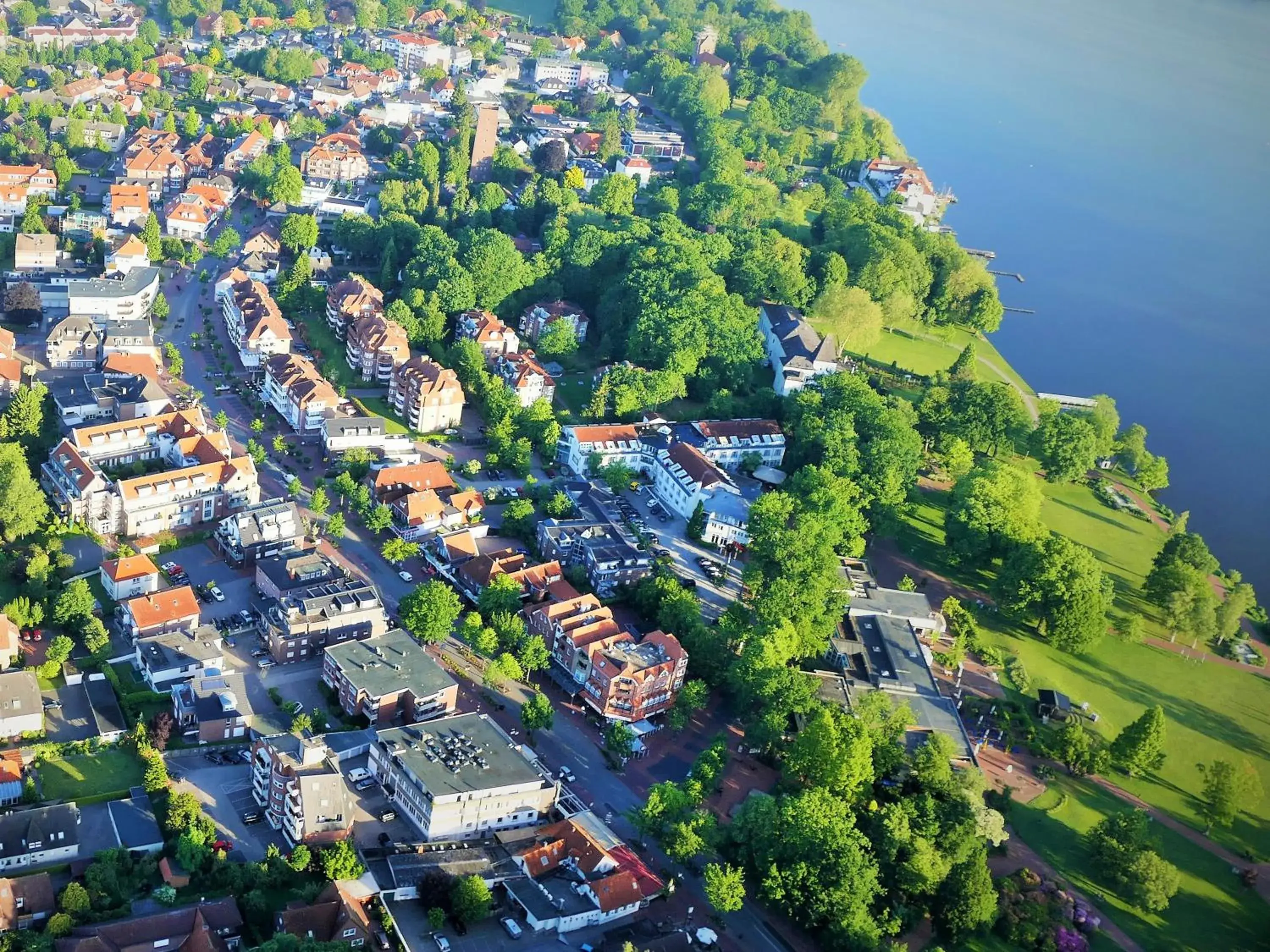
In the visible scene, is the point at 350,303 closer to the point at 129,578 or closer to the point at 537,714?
the point at 129,578

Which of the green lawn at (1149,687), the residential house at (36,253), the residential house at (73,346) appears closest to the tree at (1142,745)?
the green lawn at (1149,687)

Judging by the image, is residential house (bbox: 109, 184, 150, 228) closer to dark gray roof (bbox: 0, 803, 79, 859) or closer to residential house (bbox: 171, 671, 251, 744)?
residential house (bbox: 171, 671, 251, 744)

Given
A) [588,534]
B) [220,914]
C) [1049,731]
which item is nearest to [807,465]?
[588,534]

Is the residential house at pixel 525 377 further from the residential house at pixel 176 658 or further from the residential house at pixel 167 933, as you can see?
the residential house at pixel 167 933

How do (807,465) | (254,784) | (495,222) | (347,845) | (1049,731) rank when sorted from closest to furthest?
(347,845), (254,784), (1049,731), (807,465), (495,222)

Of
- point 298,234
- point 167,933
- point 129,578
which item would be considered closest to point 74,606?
point 129,578

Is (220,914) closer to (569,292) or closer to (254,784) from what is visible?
(254,784)

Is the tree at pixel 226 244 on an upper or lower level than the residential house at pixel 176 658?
upper
